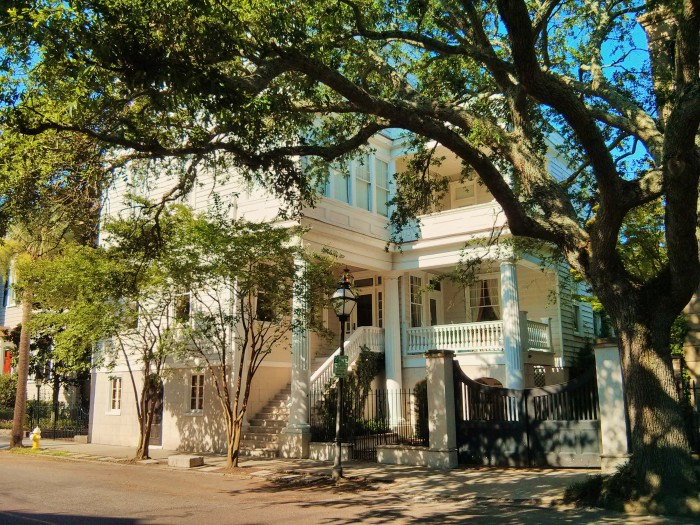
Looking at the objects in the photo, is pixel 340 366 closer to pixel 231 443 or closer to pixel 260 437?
pixel 231 443

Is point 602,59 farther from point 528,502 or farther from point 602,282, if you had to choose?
point 528,502

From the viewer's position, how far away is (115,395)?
2314cm

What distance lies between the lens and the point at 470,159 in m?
9.61

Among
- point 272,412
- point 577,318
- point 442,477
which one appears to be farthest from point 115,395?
point 577,318

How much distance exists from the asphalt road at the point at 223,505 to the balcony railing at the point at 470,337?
850 centimetres

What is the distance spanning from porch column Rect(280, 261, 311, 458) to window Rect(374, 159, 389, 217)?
6.38m

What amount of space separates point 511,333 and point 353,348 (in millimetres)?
4960

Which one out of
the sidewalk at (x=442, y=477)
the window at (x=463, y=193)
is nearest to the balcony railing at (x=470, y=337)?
the window at (x=463, y=193)

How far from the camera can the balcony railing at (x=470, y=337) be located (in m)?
19.6

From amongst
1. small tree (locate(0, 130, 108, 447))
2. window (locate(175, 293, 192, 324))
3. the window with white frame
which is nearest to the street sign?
window (locate(175, 293, 192, 324))

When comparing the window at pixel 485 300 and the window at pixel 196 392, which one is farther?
the window at pixel 485 300

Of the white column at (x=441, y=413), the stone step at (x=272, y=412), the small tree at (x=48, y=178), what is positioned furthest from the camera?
the stone step at (x=272, y=412)

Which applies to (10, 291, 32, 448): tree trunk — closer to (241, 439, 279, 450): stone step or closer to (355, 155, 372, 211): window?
(241, 439, 279, 450): stone step

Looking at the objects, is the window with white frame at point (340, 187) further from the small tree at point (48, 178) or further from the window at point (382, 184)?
the small tree at point (48, 178)
